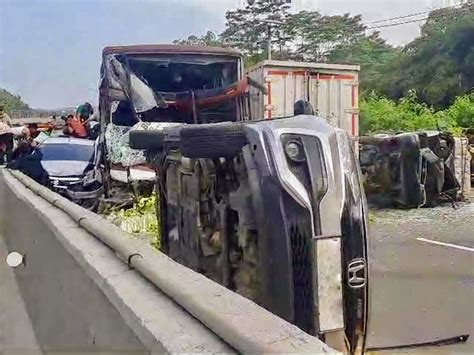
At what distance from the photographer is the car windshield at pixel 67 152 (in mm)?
14445

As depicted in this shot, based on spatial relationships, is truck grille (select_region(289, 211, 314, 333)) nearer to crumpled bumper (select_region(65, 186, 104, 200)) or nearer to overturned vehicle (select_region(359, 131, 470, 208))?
crumpled bumper (select_region(65, 186, 104, 200))

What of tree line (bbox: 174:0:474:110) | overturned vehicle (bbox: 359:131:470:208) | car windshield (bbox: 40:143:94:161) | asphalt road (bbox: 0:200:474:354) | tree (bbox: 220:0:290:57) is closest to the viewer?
asphalt road (bbox: 0:200:474:354)

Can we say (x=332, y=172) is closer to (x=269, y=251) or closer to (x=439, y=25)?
(x=269, y=251)

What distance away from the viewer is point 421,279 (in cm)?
765

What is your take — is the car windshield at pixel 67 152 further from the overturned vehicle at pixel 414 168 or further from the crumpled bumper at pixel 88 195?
the overturned vehicle at pixel 414 168

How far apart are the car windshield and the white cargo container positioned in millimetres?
3891

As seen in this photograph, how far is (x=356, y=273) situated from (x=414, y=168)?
9.06m

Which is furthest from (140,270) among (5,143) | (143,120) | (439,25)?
(439,25)

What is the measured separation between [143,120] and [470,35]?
30763 millimetres

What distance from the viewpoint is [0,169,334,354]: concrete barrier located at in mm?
1913

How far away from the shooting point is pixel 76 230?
4.57 metres

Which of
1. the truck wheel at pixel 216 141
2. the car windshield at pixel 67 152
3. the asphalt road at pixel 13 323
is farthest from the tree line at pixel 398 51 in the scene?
the truck wheel at pixel 216 141

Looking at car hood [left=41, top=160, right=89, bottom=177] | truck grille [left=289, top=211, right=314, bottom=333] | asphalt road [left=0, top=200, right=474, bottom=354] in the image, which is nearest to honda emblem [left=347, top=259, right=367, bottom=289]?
truck grille [left=289, top=211, right=314, bottom=333]

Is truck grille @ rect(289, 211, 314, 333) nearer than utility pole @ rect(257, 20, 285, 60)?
Yes
